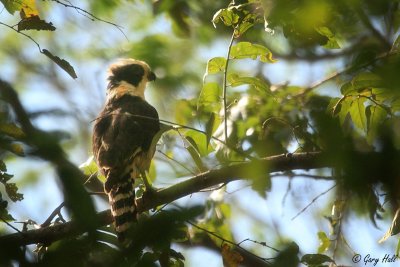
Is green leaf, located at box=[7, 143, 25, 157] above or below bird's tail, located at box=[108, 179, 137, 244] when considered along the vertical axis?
below

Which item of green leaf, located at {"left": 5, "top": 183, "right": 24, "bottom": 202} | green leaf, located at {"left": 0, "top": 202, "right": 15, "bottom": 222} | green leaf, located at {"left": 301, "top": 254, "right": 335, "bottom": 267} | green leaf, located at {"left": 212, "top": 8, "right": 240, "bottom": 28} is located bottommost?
green leaf, located at {"left": 301, "top": 254, "right": 335, "bottom": 267}

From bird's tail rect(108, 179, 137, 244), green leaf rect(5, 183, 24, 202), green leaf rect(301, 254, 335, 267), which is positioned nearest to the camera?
green leaf rect(301, 254, 335, 267)

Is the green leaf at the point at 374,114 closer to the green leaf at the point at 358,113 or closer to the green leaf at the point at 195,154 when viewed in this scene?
the green leaf at the point at 358,113

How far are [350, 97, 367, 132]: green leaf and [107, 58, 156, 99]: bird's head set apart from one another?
12.6 feet

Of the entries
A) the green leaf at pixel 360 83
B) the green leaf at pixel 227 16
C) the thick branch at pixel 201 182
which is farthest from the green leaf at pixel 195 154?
the green leaf at pixel 360 83

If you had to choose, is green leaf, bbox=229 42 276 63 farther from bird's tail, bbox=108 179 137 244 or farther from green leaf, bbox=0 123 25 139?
green leaf, bbox=0 123 25 139

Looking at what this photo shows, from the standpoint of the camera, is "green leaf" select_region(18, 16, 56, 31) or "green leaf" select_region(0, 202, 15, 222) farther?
"green leaf" select_region(18, 16, 56, 31)

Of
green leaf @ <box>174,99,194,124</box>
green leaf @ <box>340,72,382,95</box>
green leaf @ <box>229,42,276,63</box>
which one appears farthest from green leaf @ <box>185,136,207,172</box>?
green leaf @ <box>174,99,194,124</box>

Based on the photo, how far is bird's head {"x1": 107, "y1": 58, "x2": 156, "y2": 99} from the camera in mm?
6945

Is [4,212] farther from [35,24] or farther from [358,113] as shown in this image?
[358,113]

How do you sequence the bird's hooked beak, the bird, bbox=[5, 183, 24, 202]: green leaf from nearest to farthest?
bbox=[5, 183, 24, 202]: green leaf → the bird → the bird's hooked beak

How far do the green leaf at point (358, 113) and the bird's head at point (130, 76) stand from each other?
12.6 ft

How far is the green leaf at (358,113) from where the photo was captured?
10.7ft

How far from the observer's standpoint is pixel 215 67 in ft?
12.3
